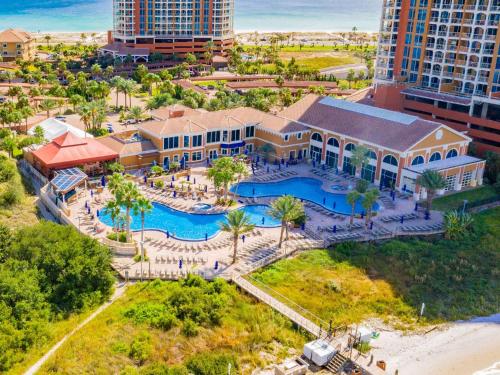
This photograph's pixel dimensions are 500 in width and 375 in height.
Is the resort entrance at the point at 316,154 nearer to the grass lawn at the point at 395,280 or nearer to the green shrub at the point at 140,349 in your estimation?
the grass lawn at the point at 395,280

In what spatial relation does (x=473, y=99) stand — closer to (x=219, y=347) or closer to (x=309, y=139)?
(x=309, y=139)

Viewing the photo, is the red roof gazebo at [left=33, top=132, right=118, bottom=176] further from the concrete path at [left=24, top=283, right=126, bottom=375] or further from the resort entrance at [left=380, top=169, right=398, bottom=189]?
the resort entrance at [left=380, top=169, right=398, bottom=189]

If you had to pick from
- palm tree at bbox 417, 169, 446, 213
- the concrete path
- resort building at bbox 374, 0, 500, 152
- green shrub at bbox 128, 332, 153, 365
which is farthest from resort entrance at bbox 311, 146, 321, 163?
green shrub at bbox 128, 332, 153, 365

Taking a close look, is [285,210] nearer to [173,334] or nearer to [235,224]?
[235,224]

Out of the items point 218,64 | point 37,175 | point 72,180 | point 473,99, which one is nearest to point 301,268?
point 72,180

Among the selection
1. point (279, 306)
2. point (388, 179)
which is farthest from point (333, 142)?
point (279, 306)

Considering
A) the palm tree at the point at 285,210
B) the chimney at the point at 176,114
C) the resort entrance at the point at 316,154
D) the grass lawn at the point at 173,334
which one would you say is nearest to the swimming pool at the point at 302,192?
the resort entrance at the point at 316,154

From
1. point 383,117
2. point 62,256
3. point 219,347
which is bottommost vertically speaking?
point 219,347
